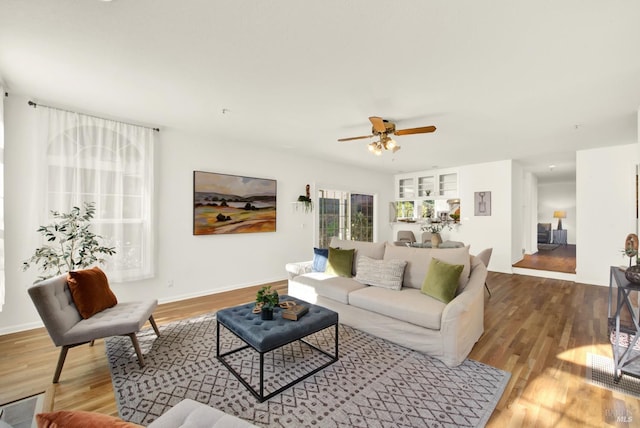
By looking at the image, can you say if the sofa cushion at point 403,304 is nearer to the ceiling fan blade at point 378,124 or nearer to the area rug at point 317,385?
the area rug at point 317,385

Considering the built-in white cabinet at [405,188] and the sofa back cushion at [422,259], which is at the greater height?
the built-in white cabinet at [405,188]

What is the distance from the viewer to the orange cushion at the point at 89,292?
2.44 meters

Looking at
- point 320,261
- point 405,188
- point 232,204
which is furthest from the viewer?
point 405,188

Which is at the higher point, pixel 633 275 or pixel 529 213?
pixel 529 213

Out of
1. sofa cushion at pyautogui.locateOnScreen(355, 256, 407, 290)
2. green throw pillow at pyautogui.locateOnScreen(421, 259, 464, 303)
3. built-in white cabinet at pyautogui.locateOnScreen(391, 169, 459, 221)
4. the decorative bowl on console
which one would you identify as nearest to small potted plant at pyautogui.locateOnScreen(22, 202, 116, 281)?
sofa cushion at pyautogui.locateOnScreen(355, 256, 407, 290)

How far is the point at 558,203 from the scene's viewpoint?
10.2 metres

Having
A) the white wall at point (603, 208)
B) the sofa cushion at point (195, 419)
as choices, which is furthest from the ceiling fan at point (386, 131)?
the white wall at point (603, 208)

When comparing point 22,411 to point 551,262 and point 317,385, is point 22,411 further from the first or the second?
point 551,262

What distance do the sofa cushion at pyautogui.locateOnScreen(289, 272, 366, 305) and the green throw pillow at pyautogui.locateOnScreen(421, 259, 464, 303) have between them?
83 cm

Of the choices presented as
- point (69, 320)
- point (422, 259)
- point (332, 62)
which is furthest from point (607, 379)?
point (69, 320)

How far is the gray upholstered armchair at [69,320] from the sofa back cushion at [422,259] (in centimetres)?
286

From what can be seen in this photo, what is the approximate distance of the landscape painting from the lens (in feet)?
14.5

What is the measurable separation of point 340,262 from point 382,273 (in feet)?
2.32

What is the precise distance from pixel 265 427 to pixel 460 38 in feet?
9.79
